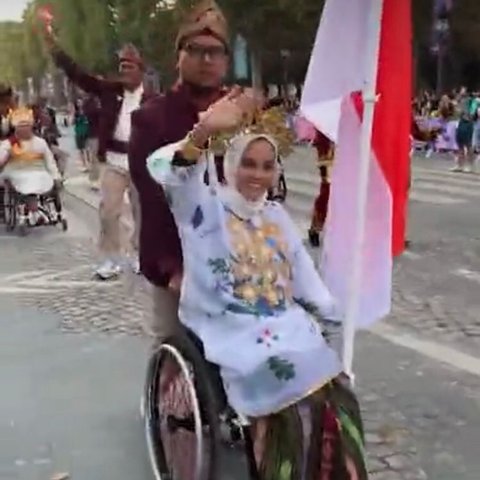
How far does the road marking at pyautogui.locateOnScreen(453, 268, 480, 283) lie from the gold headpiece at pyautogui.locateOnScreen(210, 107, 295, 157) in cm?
499

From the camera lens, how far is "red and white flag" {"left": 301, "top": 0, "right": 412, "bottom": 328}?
4.46 m

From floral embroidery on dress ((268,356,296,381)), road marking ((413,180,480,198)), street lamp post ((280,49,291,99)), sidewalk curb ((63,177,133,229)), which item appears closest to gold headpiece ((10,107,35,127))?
sidewalk curb ((63,177,133,229))

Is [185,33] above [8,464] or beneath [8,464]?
above

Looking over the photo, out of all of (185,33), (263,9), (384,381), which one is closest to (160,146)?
(185,33)

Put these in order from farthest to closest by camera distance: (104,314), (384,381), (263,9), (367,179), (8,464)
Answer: (263,9) → (104,314) → (384,381) → (8,464) → (367,179)

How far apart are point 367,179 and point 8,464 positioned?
1.98m

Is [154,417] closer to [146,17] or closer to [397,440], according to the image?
[397,440]

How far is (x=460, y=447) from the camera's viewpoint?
498cm

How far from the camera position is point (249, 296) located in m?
4.12

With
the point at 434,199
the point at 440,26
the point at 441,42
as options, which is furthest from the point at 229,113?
the point at 441,42

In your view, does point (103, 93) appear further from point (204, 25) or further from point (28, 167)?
point (204, 25)

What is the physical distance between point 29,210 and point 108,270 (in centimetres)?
422

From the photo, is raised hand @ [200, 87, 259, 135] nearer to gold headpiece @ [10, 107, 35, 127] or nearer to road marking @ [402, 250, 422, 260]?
road marking @ [402, 250, 422, 260]

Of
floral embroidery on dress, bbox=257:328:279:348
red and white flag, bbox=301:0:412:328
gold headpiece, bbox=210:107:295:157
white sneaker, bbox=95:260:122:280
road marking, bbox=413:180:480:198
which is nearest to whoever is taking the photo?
floral embroidery on dress, bbox=257:328:279:348
